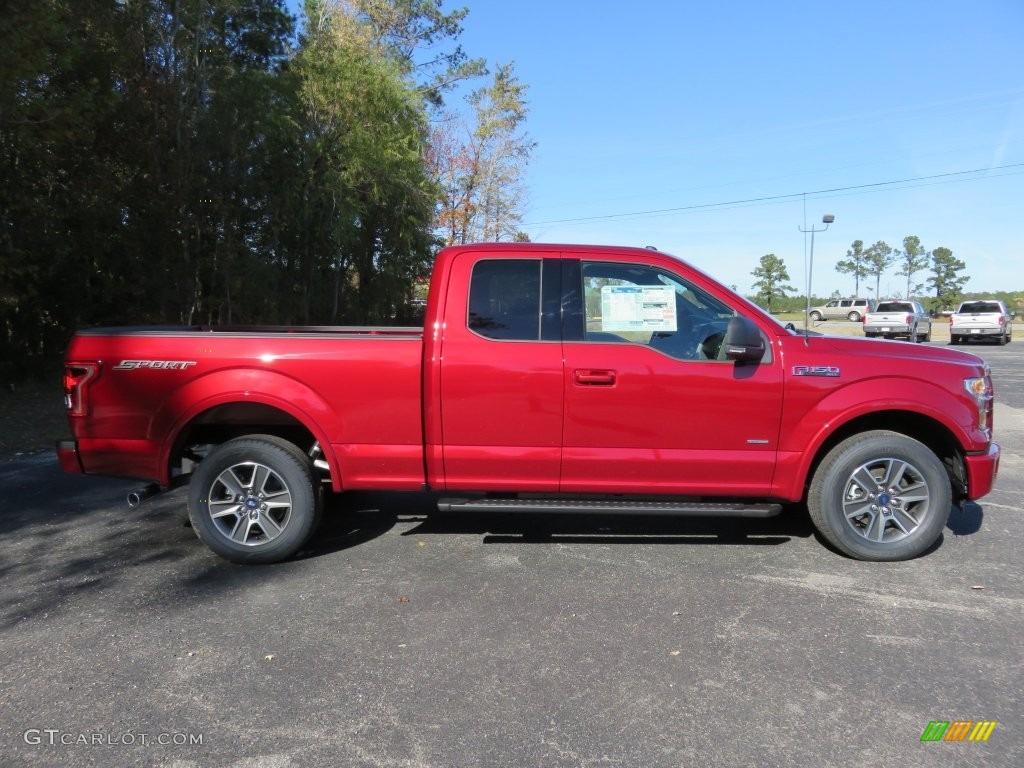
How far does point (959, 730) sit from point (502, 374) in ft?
9.16

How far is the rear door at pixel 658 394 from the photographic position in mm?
4273

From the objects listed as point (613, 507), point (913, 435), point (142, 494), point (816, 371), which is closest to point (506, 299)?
point (613, 507)

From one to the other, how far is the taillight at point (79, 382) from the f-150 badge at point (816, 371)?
4.37m

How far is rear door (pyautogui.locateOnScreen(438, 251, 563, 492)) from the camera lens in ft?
14.1

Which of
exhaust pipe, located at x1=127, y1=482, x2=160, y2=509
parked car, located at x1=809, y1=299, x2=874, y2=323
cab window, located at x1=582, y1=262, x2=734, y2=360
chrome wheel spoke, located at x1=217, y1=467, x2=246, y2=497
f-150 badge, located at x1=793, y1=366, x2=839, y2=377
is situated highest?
parked car, located at x1=809, y1=299, x2=874, y2=323

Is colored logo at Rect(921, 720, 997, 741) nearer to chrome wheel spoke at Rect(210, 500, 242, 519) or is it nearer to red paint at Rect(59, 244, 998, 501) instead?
red paint at Rect(59, 244, 998, 501)

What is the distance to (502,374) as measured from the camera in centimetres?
430

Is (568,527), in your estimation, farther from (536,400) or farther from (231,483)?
(231,483)

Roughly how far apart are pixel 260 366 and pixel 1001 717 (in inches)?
163

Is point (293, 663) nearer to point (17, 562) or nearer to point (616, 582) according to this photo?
point (616, 582)

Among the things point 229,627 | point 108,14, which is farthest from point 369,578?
point 108,14

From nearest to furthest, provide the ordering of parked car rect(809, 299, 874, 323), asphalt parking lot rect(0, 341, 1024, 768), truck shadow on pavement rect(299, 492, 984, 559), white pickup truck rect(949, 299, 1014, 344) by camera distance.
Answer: asphalt parking lot rect(0, 341, 1024, 768) → truck shadow on pavement rect(299, 492, 984, 559) → white pickup truck rect(949, 299, 1014, 344) → parked car rect(809, 299, 874, 323)

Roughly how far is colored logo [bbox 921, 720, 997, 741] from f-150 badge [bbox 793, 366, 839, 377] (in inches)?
80.5

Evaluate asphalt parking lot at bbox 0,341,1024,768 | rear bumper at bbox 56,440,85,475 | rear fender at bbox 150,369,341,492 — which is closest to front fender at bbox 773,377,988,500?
asphalt parking lot at bbox 0,341,1024,768
